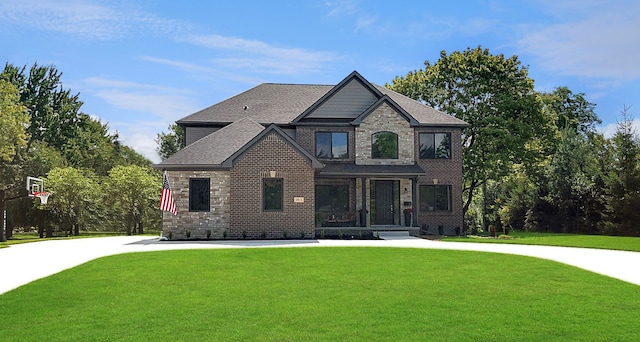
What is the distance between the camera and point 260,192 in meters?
26.0

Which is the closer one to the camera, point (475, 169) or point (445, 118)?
point (445, 118)

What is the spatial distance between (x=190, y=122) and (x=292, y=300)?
2358cm

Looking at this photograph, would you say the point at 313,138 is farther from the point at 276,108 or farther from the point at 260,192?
the point at 260,192

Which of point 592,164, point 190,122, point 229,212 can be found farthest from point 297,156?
point 592,164

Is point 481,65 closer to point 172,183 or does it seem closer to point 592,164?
point 592,164

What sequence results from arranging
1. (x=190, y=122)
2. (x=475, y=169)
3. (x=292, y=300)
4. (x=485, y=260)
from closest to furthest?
(x=292, y=300) < (x=485, y=260) < (x=190, y=122) < (x=475, y=169)

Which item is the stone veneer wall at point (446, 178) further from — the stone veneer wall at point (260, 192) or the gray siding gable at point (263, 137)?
the stone veneer wall at point (260, 192)

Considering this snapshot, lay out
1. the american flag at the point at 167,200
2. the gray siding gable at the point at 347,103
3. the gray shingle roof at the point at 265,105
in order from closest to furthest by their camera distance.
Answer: the american flag at the point at 167,200 → the gray siding gable at the point at 347,103 → the gray shingle roof at the point at 265,105

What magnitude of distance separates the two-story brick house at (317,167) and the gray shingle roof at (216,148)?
2.0 inches

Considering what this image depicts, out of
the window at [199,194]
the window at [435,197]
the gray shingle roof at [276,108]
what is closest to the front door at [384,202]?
the window at [435,197]

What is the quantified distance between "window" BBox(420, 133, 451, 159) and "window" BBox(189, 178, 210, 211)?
12.7 metres

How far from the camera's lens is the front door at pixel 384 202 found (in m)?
30.8

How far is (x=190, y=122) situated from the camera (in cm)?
3183

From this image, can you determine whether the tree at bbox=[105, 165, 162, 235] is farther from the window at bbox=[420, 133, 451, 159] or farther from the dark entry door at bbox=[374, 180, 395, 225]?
Answer: the window at bbox=[420, 133, 451, 159]
